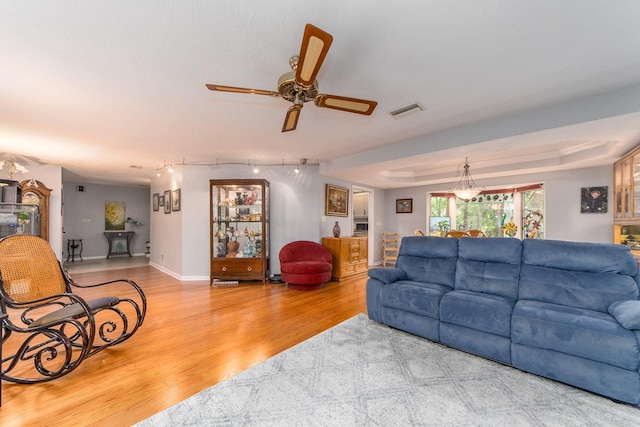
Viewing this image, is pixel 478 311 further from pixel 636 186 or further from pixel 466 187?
pixel 466 187

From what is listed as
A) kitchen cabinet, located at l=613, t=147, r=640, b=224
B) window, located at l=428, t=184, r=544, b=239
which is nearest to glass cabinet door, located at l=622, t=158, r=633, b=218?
kitchen cabinet, located at l=613, t=147, r=640, b=224

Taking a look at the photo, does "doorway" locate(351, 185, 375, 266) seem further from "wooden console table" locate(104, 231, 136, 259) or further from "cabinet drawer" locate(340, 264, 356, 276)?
"wooden console table" locate(104, 231, 136, 259)

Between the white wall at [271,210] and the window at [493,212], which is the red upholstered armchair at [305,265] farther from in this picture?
the window at [493,212]

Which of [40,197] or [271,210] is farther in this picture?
[271,210]

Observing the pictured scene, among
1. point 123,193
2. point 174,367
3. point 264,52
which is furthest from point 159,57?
point 123,193

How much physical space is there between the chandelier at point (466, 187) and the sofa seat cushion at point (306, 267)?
278 cm

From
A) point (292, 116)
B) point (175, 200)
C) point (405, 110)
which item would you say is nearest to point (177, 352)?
point (292, 116)

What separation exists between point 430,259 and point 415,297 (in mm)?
685

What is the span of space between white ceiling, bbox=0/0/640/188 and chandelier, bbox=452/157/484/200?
118 cm

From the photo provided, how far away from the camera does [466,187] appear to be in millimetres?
6266

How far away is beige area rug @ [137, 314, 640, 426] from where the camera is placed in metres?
1.64

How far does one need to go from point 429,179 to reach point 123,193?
31.3 ft

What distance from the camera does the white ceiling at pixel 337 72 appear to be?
1.63 meters

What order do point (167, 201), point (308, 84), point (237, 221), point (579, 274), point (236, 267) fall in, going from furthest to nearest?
point (167, 201)
point (237, 221)
point (236, 267)
point (579, 274)
point (308, 84)
